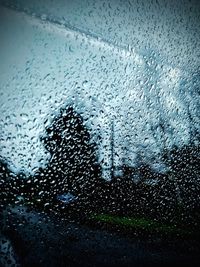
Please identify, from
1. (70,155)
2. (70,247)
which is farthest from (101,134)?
(70,247)

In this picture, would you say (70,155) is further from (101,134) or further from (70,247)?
(70,247)

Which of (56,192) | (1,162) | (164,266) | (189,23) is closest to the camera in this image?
(1,162)

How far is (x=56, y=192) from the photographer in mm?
1275

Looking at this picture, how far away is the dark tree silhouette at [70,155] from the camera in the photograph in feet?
4.14

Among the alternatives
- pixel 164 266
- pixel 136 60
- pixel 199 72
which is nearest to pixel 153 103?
pixel 136 60

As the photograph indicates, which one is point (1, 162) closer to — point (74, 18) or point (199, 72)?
point (74, 18)

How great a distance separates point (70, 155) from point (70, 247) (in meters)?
0.58

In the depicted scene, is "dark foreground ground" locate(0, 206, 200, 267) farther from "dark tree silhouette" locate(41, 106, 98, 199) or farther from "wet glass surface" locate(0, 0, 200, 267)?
"dark tree silhouette" locate(41, 106, 98, 199)

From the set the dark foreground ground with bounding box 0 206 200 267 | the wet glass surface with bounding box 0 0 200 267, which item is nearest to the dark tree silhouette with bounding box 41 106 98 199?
the wet glass surface with bounding box 0 0 200 267

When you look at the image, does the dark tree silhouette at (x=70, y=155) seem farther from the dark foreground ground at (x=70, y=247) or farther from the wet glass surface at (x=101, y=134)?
the dark foreground ground at (x=70, y=247)

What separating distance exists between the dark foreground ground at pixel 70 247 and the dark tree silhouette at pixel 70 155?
0.69 ft

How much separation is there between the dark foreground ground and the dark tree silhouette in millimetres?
209

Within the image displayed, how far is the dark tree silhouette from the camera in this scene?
4.14 ft

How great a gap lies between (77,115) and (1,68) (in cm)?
45
